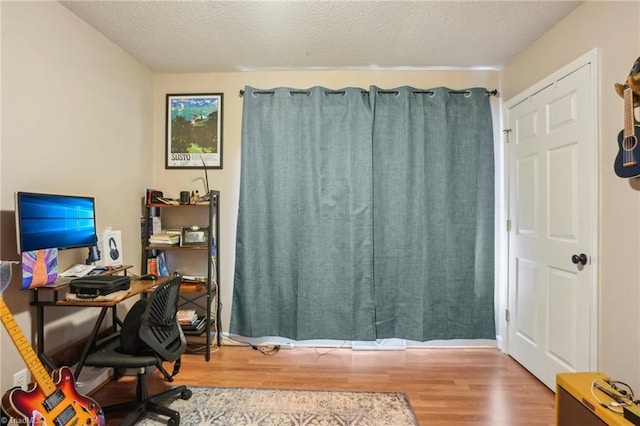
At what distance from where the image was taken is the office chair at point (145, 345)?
1565 mm

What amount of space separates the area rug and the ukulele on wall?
6.01ft

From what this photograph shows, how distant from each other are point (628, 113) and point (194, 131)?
122 inches

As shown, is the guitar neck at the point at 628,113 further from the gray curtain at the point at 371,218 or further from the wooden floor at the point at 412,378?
the wooden floor at the point at 412,378

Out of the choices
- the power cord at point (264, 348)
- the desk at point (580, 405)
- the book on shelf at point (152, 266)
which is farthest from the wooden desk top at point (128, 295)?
the desk at point (580, 405)

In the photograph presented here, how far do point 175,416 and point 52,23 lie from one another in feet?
8.21

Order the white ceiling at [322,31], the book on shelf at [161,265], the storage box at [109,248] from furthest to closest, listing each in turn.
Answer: the book on shelf at [161,265]
the storage box at [109,248]
the white ceiling at [322,31]

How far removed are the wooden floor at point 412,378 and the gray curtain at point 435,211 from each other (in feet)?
0.69

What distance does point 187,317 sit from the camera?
2.56 metres

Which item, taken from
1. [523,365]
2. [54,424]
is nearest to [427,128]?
[523,365]

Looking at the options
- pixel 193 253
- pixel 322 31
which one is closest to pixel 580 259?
pixel 322 31

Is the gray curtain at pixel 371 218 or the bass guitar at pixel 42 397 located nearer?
the bass guitar at pixel 42 397

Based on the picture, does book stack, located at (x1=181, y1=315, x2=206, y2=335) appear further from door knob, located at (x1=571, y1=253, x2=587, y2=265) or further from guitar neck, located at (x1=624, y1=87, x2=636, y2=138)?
guitar neck, located at (x1=624, y1=87, x2=636, y2=138)

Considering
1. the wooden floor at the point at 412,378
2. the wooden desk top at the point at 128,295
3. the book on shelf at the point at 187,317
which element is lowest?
the wooden floor at the point at 412,378

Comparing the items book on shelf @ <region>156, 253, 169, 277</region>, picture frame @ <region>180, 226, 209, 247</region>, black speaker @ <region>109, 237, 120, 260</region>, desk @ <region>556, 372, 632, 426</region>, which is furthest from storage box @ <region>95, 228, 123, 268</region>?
desk @ <region>556, 372, 632, 426</region>
